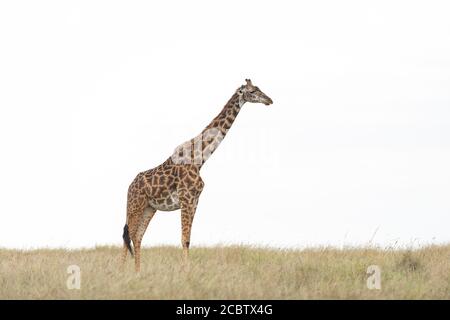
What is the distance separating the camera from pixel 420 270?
14203 mm

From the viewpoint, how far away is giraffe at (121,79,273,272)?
1316 cm

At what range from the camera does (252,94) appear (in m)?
13.8

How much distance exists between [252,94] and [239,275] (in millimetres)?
3379

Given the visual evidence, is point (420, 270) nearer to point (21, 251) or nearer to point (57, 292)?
point (57, 292)

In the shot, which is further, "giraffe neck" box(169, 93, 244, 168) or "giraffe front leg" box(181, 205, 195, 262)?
"giraffe neck" box(169, 93, 244, 168)

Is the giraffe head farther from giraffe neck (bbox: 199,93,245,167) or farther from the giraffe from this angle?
giraffe neck (bbox: 199,93,245,167)

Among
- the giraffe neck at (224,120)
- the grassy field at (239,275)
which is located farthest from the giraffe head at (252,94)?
the grassy field at (239,275)

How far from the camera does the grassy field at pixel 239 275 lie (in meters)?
11.5

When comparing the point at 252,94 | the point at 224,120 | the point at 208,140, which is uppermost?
the point at 252,94

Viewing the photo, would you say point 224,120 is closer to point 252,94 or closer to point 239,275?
point 252,94

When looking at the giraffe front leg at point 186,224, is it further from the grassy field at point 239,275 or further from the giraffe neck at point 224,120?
the giraffe neck at point 224,120

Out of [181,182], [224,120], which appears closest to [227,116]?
[224,120]

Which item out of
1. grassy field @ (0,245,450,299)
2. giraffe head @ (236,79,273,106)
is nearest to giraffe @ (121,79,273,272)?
giraffe head @ (236,79,273,106)
